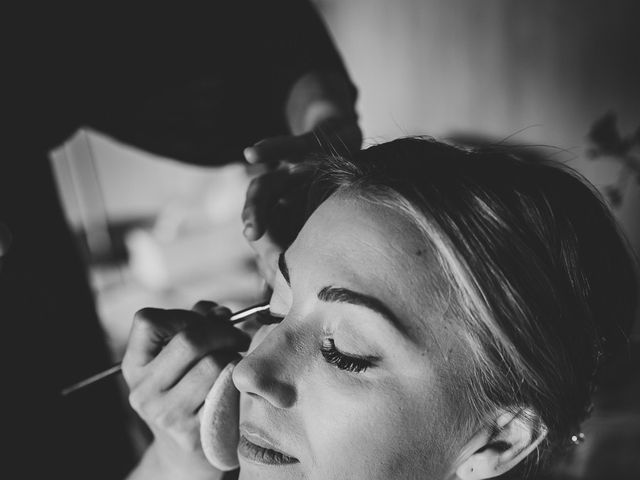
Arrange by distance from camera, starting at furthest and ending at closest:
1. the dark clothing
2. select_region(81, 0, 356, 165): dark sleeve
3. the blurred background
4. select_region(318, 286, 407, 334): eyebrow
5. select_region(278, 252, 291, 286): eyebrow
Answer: the blurred background, select_region(81, 0, 356, 165): dark sleeve, the dark clothing, select_region(278, 252, 291, 286): eyebrow, select_region(318, 286, 407, 334): eyebrow

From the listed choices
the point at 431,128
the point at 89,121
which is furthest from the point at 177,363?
the point at 431,128

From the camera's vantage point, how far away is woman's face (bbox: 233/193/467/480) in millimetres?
716

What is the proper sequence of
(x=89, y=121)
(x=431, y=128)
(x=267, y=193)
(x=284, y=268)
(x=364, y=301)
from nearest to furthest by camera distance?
(x=364, y=301) < (x=284, y=268) < (x=267, y=193) < (x=89, y=121) < (x=431, y=128)

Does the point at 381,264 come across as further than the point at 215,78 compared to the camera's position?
No

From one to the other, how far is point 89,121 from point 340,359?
35.8 inches

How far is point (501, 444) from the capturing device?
794 mm

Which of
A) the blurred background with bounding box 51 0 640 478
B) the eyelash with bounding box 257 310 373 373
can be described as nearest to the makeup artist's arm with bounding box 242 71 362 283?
Result: the eyelash with bounding box 257 310 373 373

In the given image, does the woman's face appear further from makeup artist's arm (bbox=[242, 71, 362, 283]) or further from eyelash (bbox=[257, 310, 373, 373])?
makeup artist's arm (bbox=[242, 71, 362, 283])

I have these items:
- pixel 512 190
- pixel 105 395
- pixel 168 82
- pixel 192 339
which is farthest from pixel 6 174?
pixel 512 190

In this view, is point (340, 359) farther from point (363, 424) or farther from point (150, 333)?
point (150, 333)

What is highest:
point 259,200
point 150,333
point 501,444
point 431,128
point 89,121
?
point 89,121

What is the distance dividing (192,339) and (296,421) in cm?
20

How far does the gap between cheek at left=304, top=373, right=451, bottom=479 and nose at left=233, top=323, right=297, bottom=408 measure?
0.03 meters

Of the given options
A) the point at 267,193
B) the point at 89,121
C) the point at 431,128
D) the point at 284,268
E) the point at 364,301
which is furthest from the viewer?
the point at 431,128
